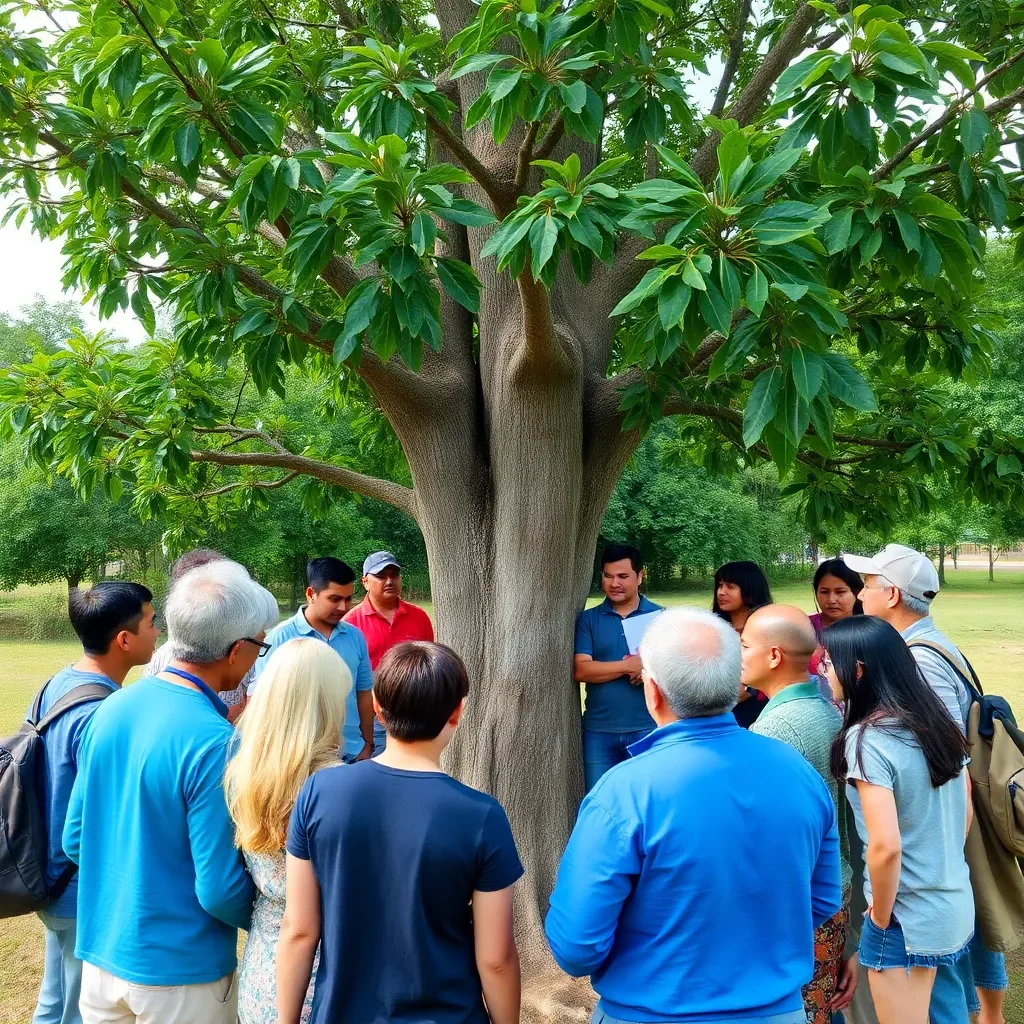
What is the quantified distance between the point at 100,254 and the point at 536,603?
112 inches

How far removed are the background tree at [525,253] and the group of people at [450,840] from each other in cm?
91

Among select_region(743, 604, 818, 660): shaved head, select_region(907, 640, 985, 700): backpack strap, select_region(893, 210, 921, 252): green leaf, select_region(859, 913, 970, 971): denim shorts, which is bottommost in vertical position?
select_region(859, 913, 970, 971): denim shorts

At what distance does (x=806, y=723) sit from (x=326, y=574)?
2678 millimetres

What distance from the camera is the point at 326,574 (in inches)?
173

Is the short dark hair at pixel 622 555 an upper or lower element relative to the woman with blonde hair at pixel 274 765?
upper

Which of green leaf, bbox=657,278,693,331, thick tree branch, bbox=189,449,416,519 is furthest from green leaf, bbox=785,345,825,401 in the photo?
thick tree branch, bbox=189,449,416,519

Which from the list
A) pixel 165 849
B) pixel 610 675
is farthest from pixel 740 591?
pixel 165 849

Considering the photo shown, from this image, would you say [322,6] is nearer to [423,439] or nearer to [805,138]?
[423,439]

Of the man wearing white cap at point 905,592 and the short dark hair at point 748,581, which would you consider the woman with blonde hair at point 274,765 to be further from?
the short dark hair at point 748,581

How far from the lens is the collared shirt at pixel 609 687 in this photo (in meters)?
4.50

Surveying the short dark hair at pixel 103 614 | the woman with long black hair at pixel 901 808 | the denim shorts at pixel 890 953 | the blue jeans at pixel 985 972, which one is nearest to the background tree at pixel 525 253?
the woman with long black hair at pixel 901 808

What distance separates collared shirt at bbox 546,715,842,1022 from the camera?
5.55 ft

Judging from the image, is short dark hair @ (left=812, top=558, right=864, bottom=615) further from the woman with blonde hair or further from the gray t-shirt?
the woman with blonde hair

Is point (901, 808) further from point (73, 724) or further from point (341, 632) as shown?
point (341, 632)
